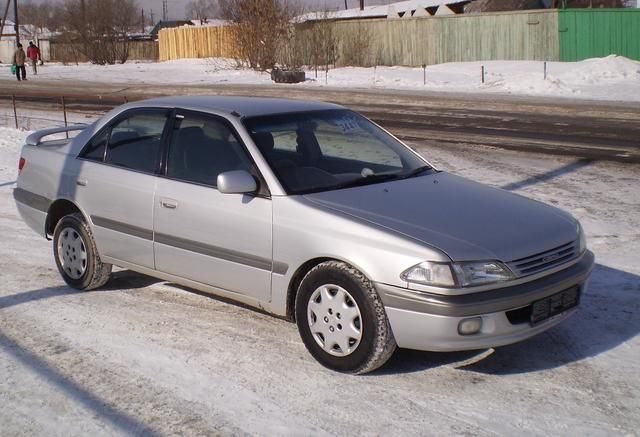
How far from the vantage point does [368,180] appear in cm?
580

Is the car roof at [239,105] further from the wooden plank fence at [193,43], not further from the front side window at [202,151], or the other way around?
the wooden plank fence at [193,43]

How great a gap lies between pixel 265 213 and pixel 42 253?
3554mm

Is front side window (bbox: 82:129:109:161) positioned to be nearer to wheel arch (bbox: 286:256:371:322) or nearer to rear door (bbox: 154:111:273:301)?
rear door (bbox: 154:111:273:301)

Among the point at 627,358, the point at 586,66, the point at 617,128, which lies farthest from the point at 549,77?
the point at 627,358

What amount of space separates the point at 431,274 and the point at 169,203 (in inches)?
85.0

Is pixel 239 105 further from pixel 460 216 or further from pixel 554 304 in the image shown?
pixel 554 304

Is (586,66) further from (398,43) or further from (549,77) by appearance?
(398,43)

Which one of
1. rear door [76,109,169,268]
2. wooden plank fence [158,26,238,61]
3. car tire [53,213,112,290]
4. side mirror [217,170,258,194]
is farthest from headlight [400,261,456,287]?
wooden plank fence [158,26,238,61]

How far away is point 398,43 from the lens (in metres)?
44.8

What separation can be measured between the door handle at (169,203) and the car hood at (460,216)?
107cm

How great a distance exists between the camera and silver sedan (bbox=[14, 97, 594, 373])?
476 centimetres

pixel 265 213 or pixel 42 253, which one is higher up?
pixel 265 213

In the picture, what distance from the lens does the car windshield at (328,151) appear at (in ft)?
18.7

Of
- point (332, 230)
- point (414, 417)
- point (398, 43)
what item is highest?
point (398, 43)
